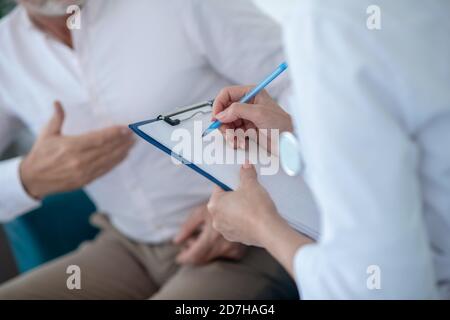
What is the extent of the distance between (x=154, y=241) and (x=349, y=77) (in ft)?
1.89

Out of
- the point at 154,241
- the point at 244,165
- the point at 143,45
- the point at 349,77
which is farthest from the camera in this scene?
the point at 154,241

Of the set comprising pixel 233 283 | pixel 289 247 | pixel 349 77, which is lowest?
pixel 233 283

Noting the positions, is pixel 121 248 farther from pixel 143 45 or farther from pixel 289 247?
pixel 289 247

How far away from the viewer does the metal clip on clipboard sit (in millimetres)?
459

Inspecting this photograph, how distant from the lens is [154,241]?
0.81m

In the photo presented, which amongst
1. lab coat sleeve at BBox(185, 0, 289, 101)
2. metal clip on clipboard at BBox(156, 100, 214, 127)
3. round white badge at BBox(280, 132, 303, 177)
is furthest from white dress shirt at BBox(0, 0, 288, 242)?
round white badge at BBox(280, 132, 303, 177)

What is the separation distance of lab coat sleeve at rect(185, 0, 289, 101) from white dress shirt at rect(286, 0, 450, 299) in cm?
33

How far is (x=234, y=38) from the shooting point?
0.68 m

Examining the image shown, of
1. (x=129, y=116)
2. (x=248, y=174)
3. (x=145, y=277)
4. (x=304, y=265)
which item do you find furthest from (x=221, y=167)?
(x=145, y=277)

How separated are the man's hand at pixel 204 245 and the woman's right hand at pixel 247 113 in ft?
0.91

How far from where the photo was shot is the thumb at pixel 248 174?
0.43 meters

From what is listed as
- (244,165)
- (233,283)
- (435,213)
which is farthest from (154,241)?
(435,213)
